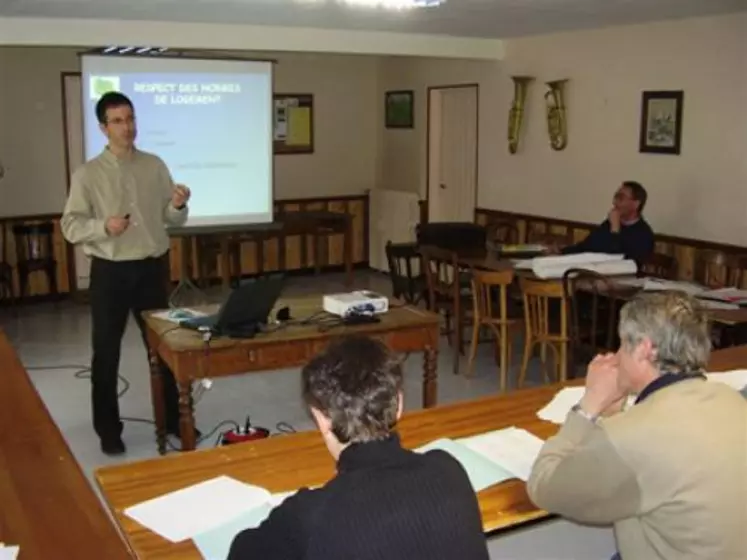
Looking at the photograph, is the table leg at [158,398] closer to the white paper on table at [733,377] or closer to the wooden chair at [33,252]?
the white paper on table at [733,377]

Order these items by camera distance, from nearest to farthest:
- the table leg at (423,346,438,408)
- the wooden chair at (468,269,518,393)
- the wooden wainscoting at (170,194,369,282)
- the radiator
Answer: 1. the table leg at (423,346,438,408)
2. the wooden chair at (468,269,518,393)
3. the radiator
4. the wooden wainscoting at (170,194,369,282)

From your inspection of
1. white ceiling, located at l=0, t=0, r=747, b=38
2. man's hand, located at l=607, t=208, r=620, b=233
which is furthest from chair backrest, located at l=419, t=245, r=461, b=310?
white ceiling, located at l=0, t=0, r=747, b=38

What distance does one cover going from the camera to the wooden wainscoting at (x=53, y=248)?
311 inches

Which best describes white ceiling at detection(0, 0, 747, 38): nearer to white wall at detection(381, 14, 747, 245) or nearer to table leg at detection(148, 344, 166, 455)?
white wall at detection(381, 14, 747, 245)

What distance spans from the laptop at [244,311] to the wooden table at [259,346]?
5cm

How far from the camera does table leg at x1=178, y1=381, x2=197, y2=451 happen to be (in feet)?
11.8

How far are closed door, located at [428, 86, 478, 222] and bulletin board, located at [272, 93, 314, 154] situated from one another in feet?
4.31

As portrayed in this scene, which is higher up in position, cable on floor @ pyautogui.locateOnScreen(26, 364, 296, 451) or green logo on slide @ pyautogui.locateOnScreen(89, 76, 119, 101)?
green logo on slide @ pyautogui.locateOnScreen(89, 76, 119, 101)

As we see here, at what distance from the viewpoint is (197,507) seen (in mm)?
1934

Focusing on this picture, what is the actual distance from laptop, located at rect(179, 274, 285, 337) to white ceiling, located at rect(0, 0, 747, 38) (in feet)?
7.35

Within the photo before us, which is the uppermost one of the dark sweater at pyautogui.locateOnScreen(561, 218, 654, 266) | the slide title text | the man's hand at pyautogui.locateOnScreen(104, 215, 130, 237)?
the slide title text

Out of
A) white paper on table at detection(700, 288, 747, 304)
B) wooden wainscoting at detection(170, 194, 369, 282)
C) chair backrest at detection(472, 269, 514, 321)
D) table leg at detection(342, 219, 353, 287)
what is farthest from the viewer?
wooden wainscoting at detection(170, 194, 369, 282)

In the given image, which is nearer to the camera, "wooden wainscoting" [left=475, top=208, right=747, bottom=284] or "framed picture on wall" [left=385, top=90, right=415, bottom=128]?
"wooden wainscoting" [left=475, top=208, right=747, bottom=284]

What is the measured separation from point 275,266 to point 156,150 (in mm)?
2987
